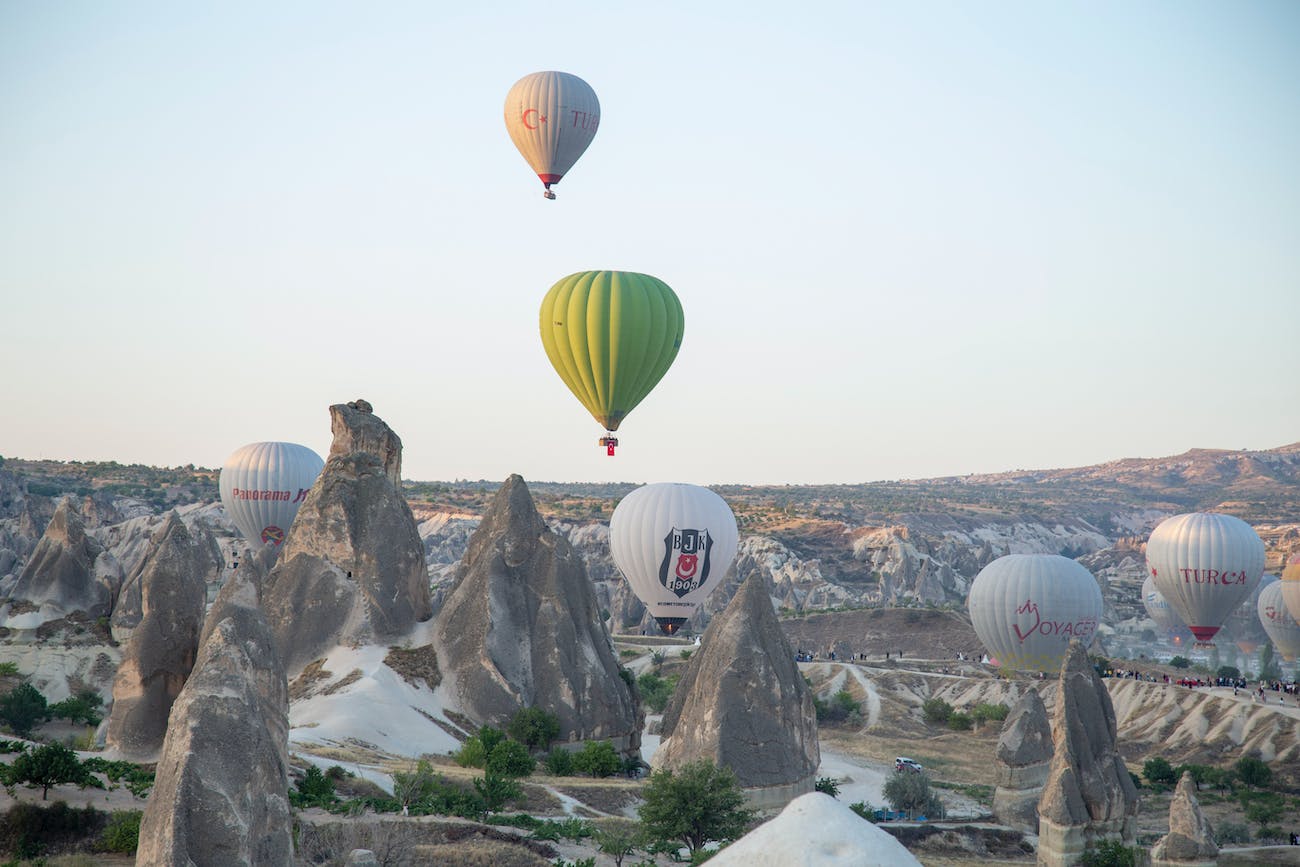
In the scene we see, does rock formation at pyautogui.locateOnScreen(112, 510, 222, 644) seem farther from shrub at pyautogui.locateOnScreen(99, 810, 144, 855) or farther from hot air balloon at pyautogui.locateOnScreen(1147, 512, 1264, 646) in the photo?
hot air balloon at pyautogui.locateOnScreen(1147, 512, 1264, 646)

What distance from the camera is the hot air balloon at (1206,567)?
78.7 metres

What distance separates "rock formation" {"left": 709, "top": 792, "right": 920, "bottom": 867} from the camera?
11141 mm

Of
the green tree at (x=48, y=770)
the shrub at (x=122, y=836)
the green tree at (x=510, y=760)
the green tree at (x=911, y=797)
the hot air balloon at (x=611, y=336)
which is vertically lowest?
the green tree at (x=911, y=797)

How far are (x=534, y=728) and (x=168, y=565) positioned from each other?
35.9 ft

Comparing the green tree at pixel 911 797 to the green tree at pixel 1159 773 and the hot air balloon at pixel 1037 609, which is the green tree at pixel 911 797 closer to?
the green tree at pixel 1159 773

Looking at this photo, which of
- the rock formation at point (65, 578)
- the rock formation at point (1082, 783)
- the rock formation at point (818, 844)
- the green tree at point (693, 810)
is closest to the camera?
the rock formation at point (818, 844)

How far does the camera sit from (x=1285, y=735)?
55781 mm

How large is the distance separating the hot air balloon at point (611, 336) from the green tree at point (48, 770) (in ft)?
92.8

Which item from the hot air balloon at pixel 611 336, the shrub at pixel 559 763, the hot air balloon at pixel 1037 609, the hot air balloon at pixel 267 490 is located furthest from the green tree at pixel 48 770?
the hot air balloon at pixel 1037 609

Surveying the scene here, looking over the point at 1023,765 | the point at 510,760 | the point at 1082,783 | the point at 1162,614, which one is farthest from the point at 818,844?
the point at 1162,614

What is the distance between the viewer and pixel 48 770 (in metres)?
23.8

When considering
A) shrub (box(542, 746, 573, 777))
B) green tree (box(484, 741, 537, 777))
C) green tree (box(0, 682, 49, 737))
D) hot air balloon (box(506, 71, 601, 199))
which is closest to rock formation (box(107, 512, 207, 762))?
green tree (box(484, 741, 537, 777))

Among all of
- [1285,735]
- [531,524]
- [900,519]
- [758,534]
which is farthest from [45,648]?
[900,519]

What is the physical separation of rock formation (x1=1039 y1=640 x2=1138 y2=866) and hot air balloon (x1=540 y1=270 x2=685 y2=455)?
20.5 m
